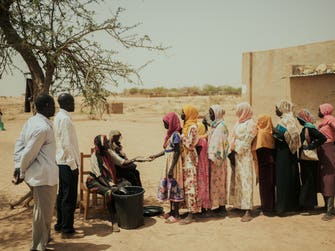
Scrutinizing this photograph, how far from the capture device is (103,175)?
19.2 feet

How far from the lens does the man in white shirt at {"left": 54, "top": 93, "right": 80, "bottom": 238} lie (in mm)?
5004

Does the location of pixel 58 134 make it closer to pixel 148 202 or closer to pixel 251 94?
pixel 148 202

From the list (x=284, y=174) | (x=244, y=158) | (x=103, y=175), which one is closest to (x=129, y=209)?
(x=103, y=175)

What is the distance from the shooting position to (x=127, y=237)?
523 centimetres

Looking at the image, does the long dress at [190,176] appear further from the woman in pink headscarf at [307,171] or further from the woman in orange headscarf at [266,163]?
the woman in pink headscarf at [307,171]

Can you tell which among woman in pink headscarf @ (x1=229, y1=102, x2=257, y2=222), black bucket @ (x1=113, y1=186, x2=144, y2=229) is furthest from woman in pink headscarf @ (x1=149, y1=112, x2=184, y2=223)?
woman in pink headscarf @ (x1=229, y1=102, x2=257, y2=222)

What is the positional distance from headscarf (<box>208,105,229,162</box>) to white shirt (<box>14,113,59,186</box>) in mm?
2564

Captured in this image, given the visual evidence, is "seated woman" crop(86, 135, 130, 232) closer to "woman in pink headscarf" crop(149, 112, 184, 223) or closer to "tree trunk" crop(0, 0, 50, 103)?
"woman in pink headscarf" crop(149, 112, 184, 223)

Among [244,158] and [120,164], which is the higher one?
[244,158]

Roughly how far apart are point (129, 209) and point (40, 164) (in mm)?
1770

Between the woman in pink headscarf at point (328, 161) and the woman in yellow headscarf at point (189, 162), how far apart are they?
2082mm

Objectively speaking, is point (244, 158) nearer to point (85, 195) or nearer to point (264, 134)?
point (264, 134)

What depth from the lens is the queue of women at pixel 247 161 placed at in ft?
19.0

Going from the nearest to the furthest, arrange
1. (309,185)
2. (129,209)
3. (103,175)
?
(129,209) < (103,175) < (309,185)
